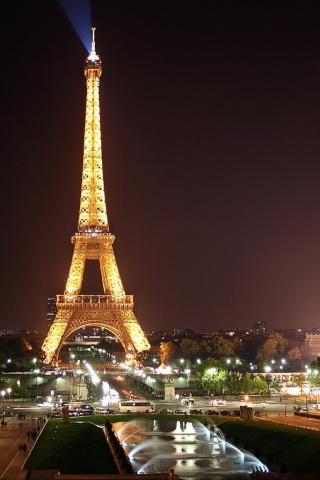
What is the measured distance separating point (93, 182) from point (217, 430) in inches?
1908

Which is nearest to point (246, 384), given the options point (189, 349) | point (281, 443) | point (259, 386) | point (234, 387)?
point (259, 386)

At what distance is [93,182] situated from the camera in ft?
291

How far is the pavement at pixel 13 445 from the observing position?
2996 cm

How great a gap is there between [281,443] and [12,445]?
39.4 feet

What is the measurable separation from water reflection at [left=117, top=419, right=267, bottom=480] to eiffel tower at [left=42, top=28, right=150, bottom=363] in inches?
1486

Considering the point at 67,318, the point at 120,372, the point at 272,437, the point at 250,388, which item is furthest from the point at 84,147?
the point at 272,437

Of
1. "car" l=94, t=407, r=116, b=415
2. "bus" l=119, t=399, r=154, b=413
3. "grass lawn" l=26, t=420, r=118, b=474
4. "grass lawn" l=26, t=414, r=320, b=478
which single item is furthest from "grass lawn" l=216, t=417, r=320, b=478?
"bus" l=119, t=399, r=154, b=413

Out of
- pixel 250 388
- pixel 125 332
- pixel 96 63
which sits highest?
pixel 96 63

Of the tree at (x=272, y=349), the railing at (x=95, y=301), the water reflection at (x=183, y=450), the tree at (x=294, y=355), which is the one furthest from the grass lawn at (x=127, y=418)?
the tree at (x=294, y=355)

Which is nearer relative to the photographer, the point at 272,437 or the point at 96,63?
the point at 272,437

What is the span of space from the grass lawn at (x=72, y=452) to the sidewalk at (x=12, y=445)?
555 millimetres

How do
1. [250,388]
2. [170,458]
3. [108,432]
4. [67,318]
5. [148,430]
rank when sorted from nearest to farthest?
[170,458] → [108,432] → [148,430] → [250,388] → [67,318]

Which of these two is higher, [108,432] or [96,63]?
[96,63]

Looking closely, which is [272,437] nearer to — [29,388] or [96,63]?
[29,388]
